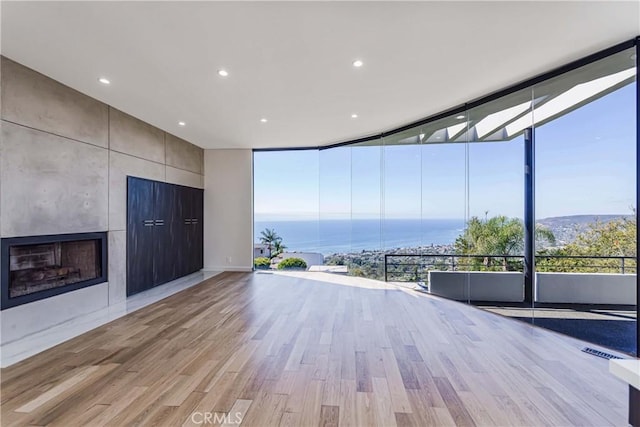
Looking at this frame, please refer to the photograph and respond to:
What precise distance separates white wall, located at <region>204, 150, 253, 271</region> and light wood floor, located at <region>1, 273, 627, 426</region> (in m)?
3.17

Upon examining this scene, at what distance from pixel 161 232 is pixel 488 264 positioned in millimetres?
5412

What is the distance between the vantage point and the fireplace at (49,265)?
3129 millimetres

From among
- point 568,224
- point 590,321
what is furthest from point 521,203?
point 590,321

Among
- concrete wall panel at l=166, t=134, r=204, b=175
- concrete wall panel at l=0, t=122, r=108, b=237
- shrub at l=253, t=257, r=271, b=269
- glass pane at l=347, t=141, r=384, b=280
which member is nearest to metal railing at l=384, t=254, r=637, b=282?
glass pane at l=347, t=141, r=384, b=280

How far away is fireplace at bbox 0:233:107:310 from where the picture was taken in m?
3.13

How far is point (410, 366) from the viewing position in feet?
8.75

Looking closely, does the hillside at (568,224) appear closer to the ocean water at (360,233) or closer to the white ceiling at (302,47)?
the ocean water at (360,233)

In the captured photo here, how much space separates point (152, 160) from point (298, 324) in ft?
13.0

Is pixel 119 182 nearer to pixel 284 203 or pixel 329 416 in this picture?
pixel 284 203

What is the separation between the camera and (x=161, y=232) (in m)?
5.68

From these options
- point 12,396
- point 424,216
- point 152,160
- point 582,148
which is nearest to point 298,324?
point 12,396

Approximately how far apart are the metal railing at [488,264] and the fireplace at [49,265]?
4748mm

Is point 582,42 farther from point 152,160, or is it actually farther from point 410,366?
point 152,160

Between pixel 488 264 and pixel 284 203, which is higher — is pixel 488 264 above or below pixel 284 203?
below
